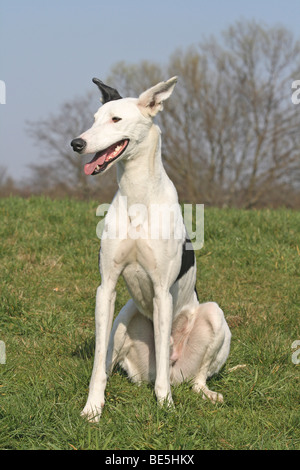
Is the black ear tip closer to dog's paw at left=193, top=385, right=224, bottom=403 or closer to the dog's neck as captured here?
the dog's neck

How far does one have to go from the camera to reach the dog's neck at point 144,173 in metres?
3.77

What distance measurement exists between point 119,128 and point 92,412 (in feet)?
6.26

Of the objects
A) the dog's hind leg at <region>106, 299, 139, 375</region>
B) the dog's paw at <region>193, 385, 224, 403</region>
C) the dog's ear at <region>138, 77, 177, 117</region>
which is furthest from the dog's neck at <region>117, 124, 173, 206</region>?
the dog's paw at <region>193, 385, 224, 403</region>

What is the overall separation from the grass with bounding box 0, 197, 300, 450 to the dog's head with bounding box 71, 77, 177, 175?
1645 mm

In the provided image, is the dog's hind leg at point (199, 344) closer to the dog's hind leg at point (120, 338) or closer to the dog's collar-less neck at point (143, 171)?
the dog's hind leg at point (120, 338)

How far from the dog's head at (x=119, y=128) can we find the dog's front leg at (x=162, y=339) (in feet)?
3.37

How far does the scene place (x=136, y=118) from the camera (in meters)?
3.63

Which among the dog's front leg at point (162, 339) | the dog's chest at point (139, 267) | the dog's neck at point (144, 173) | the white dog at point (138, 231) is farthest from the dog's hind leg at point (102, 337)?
the dog's neck at point (144, 173)

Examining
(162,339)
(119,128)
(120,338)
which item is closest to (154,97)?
(119,128)

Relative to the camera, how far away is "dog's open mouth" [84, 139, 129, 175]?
11.4 ft

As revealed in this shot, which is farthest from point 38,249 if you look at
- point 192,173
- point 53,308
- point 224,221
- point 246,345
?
point 192,173
